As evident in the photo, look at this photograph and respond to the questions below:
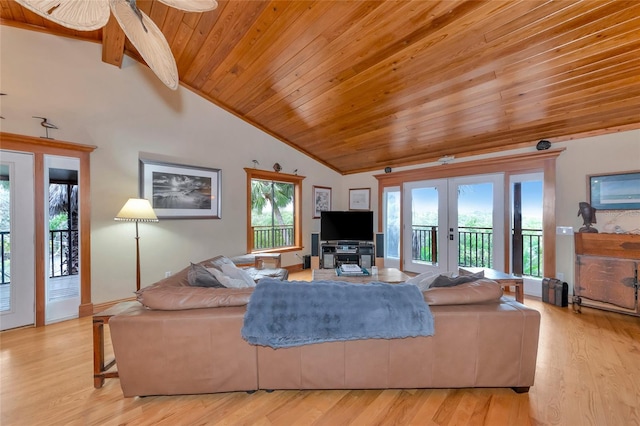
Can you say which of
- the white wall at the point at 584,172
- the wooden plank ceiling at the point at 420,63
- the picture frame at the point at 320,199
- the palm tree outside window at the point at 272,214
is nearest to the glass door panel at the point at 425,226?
the wooden plank ceiling at the point at 420,63

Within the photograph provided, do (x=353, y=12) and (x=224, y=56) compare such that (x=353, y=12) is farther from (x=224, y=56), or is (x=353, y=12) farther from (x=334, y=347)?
(x=334, y=347)

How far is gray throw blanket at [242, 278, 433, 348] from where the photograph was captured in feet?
4.96

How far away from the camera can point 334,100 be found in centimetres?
342

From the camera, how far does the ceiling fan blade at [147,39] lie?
1.35 metres

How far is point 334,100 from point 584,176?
11.2 ft

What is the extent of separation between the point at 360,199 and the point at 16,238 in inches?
208

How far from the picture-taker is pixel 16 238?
8.84 feet

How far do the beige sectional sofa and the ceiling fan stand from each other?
149cm

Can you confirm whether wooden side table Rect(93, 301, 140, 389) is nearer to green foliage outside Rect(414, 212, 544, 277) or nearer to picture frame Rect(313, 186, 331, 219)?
picture frame Rect(313, 186, 331, 219)

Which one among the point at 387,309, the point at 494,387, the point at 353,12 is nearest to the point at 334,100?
the point at 353,12

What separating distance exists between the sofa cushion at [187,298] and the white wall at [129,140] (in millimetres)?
2239

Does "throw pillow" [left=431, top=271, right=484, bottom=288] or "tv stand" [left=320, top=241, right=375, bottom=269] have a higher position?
"throw pillow" [left=431, top=271, right=484, bottom=288]

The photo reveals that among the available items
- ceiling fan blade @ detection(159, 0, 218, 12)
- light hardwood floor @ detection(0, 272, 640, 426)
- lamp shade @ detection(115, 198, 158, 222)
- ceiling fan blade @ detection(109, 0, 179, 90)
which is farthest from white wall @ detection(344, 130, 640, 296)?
lamp shade @ detection(115, 198, 158, 222)

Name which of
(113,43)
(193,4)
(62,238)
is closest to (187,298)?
(193,4)
